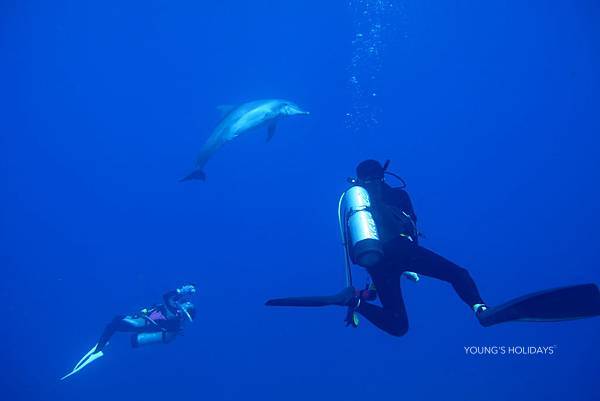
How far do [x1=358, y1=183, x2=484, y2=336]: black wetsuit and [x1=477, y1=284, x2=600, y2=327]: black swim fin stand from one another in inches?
33.6

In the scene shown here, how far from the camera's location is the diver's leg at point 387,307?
481cm

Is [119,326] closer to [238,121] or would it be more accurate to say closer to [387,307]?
[238,121]

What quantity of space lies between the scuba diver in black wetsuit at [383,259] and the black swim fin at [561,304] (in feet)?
0.63

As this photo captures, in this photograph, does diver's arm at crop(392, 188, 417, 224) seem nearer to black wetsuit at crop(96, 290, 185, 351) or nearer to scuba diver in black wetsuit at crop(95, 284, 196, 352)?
scuba diver in black wetsuit at crop(95, 284, 196, 352)

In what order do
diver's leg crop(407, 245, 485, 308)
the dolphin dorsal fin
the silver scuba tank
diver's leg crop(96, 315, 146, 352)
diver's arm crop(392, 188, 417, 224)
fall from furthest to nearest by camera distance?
diver's leg crop(96, 315, 146, 352)
the dolphin dorsal fin
diver's arm crop(392, 188, 417, 224)
diver's leg crop(407, 245, 485, 308)
the silver scuba tank

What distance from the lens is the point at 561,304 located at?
12.7 feet

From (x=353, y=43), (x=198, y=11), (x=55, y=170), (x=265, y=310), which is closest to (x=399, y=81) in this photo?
(x=353, y=43)

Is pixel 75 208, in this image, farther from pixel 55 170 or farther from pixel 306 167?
pixel 306 167

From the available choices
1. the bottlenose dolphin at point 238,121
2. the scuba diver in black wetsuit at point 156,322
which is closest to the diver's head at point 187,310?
the scuba diver in black wetsuit at point 156,322

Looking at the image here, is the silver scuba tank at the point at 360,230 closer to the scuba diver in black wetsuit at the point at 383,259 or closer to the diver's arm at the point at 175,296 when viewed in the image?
the scuba diver in black wetsuit at the point at 383,259

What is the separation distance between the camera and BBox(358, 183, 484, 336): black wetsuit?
482cm

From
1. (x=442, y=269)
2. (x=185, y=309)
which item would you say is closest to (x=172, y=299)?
(x=185, y=309)

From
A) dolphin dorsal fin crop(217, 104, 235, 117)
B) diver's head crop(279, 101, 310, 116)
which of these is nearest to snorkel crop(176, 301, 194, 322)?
dolphin dorsal fin crop(217, 104, 235, 117)

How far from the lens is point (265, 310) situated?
31.2 meters
